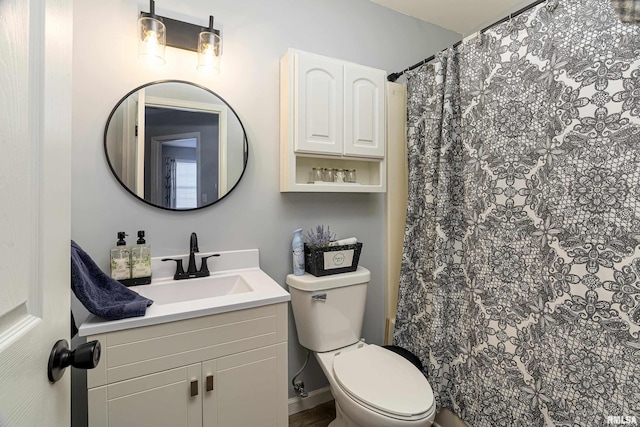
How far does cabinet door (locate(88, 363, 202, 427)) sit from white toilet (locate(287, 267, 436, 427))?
0.59 metres

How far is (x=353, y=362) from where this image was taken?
138cm

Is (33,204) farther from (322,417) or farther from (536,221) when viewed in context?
(322,417)

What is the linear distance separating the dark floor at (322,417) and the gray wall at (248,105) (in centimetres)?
13

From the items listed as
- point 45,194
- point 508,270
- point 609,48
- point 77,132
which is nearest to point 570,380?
point 508,270

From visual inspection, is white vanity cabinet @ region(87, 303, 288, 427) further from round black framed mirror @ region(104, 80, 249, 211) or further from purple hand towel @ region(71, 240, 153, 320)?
round black framed mirror @ region(104, 80, 249, 211)

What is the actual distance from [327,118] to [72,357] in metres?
1.38

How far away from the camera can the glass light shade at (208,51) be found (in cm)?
136

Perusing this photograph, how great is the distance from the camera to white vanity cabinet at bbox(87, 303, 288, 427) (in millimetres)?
938

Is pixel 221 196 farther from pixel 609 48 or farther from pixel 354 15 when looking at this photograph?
pixel 609 48

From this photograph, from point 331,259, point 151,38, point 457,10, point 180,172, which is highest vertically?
point 457,10

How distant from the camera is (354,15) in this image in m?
1.83

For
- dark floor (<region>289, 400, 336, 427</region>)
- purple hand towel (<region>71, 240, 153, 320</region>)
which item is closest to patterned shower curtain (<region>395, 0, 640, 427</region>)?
dark floor (<region>289, 400, 336, 427</region>)

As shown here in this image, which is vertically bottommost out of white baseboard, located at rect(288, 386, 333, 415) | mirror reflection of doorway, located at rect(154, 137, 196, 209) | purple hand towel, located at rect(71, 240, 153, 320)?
white baseboard, located at rect(288, 386, 333, 415)

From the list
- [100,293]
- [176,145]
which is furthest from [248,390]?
[176,145]
